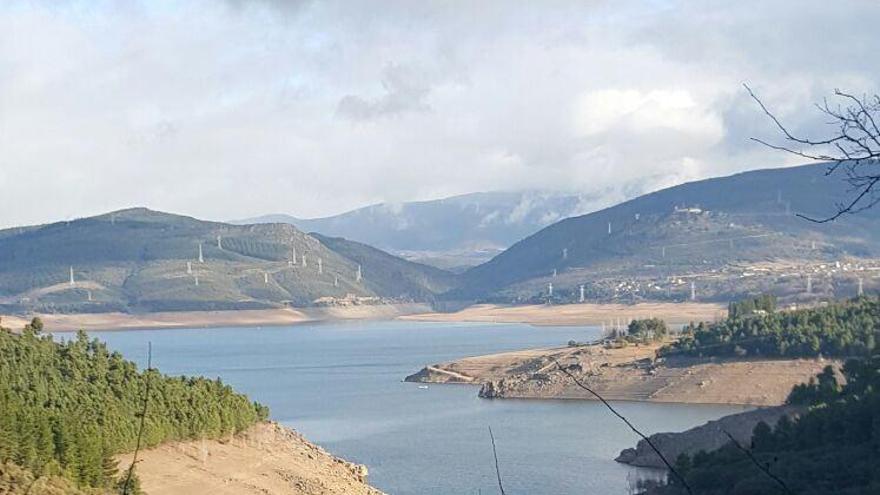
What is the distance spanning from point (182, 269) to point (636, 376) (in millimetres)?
112654

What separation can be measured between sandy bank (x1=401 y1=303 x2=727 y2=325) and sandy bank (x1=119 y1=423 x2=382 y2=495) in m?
70.9

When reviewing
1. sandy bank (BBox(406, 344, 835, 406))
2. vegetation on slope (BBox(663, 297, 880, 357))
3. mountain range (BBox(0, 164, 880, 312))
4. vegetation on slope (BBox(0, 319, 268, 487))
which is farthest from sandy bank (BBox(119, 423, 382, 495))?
mountain range (BBox(0, 164, 880, 312))

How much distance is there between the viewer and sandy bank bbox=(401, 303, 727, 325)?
116562 mm

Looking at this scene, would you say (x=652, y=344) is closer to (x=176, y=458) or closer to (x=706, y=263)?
(x=176, y=458)

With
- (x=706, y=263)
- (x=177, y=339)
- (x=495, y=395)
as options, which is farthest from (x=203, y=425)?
(x=706, y=263)

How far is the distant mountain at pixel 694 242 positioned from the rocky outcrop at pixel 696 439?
3180 inches

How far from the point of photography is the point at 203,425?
104 feet

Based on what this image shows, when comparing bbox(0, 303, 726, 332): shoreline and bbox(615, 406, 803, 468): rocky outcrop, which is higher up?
bbox(0, 303, 726, 332): shoreline

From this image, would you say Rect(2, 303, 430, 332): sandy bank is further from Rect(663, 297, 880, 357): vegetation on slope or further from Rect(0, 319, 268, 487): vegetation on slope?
Rect(0, 319, 268, 487): vegetation on slope

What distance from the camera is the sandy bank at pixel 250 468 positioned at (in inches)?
1105

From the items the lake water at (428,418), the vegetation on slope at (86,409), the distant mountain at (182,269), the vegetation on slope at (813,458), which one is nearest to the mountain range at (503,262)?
the distant mountain at (182,269)

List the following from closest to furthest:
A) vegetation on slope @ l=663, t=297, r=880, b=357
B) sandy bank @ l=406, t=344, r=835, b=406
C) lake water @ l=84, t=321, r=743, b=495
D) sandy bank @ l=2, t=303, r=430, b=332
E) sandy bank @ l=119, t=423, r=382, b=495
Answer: sandy bank @ l=119, t=423, r=382, b=495
lake water @ l=84, t=321, r=743, b=495
sandy bank @ l=406, t=344, r=835, b=406
vegetation on slope @ l=663, t=297, r=880, b=357
sandy bank @ l=2, t=303, r=430, b=332

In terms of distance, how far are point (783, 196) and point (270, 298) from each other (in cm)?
6632

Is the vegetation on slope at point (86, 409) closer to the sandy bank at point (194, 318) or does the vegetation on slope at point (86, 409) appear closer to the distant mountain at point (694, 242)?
the distant mountain at point (694, 242)
